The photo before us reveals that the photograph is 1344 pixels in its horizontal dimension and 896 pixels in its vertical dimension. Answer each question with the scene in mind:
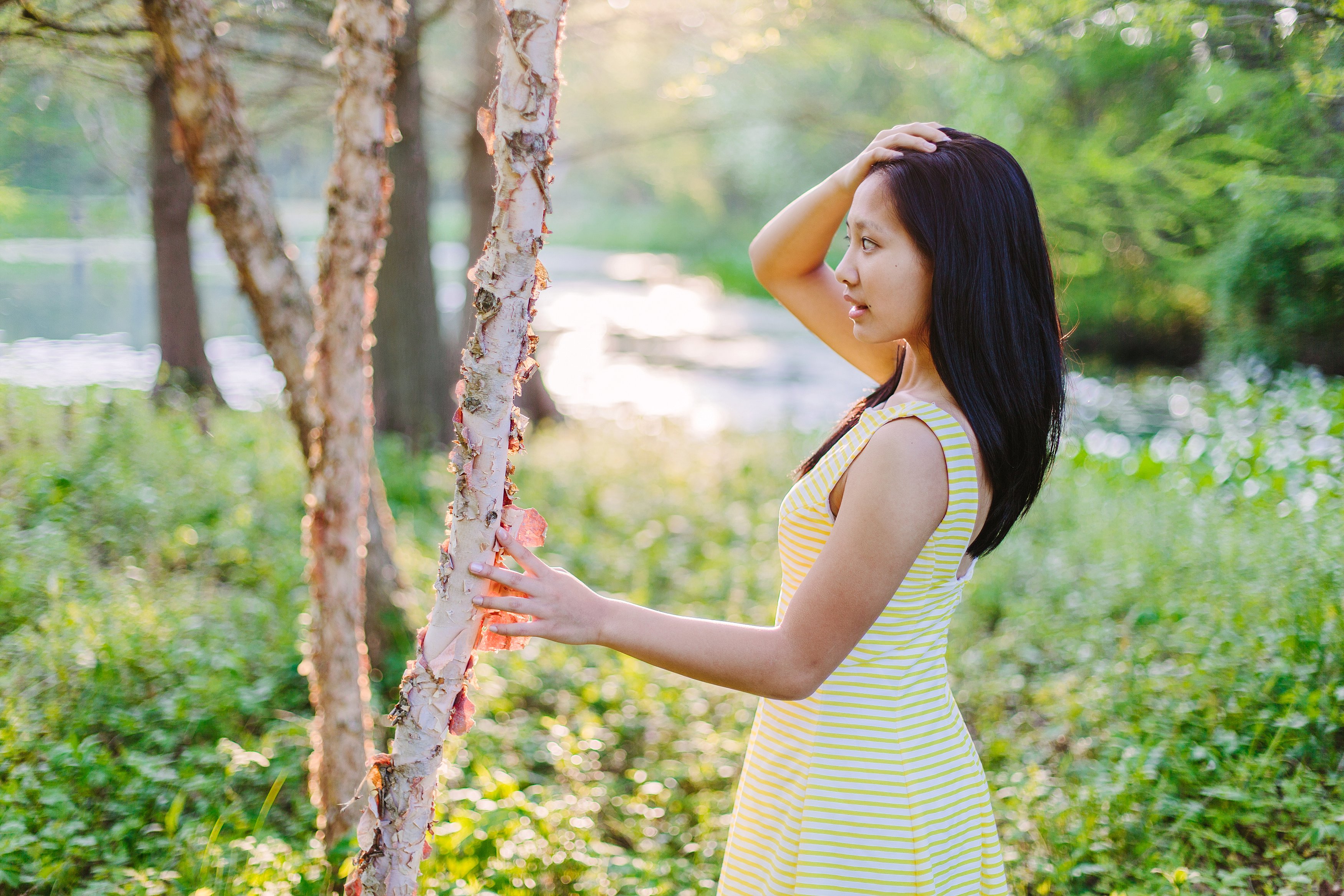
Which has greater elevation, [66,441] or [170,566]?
[66,441]

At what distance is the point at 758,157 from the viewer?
22719 mm

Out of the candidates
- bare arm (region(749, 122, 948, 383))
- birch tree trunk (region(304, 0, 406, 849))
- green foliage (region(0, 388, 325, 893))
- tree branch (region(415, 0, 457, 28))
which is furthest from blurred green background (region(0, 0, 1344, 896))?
tree branch (region(415, 0, 457, 28))

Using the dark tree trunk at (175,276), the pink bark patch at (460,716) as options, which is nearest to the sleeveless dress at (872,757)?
the pink bark patch at (460,716)

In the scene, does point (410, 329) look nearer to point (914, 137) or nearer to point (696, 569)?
point (696, 569)

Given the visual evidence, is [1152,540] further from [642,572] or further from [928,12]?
[928,12]

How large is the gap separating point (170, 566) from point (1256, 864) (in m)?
4.59

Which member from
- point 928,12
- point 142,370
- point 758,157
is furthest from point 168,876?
point 758,157

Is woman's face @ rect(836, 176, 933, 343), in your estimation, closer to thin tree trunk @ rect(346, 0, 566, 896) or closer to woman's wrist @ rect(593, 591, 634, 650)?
thin tree trunk @ rect(346, 0, 566, 896)

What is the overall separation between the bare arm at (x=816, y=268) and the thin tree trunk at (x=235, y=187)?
1478mm

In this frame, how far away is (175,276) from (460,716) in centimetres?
751

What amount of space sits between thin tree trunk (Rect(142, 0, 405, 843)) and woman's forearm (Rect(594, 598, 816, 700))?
1697 mm

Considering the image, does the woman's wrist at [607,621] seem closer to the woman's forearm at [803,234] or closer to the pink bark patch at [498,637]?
the pink bark patch at [498,637]

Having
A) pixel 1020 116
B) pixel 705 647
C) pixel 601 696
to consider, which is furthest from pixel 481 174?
pixel 705 647

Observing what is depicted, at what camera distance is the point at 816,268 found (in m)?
2.03
